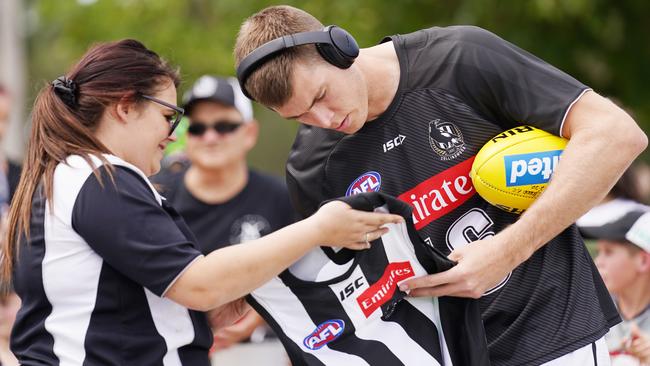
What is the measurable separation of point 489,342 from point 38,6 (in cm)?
1244

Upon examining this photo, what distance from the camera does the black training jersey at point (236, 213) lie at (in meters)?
6.09

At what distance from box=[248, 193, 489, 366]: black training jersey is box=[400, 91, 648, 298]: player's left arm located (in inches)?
5.4

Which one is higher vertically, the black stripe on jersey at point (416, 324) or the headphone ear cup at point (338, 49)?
the headphone ear cup at point (338, 49)

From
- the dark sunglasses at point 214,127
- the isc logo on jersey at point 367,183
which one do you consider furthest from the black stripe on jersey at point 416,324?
the dark sunglasses at point 214,127

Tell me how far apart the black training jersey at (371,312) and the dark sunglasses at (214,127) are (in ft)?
10.5

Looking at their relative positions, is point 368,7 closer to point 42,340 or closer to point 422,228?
point 422,228

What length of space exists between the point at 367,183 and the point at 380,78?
0.38 metres

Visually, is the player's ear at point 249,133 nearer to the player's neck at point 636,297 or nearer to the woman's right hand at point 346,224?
the player's neck at point 636,297

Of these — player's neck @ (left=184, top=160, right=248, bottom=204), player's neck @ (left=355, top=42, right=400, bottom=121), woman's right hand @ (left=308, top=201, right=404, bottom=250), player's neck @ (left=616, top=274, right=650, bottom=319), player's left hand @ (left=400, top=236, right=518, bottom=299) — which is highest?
player's neck @ (left=355, top=42, right=400, bottom=121)

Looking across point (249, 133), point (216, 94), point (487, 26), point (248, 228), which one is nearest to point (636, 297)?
point (248, 228)

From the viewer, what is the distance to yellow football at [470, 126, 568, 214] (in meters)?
3.28

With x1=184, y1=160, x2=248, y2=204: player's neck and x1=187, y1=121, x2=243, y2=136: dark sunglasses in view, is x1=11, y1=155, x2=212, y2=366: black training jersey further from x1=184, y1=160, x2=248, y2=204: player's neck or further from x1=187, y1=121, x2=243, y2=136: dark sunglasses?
x1=187, y1=121, x2=243, y2=136: dark sunglasses

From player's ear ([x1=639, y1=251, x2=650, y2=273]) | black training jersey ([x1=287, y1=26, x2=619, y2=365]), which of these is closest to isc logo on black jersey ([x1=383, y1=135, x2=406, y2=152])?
black training jersey ([x1=287, y1=26, x2=619, y2=365])

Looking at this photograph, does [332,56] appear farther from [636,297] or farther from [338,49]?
[636,297]
